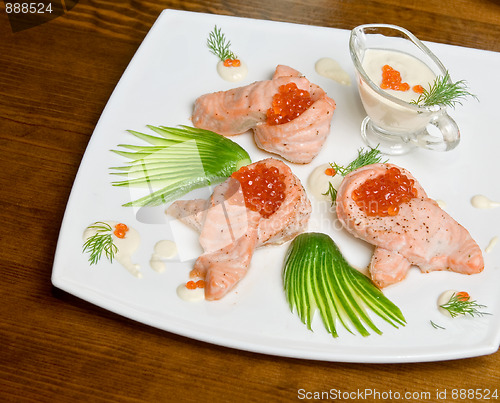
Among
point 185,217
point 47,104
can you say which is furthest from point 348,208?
point 47,104

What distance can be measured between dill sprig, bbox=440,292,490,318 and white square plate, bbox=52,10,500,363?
3 centimetres

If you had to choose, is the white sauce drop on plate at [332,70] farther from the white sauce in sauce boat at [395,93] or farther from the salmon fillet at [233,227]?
the salmon fillet at [233,227]

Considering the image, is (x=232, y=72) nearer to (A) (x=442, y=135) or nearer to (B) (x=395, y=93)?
(B) (x=395, y=93)

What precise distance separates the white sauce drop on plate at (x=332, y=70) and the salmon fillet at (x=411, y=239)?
35.8 inches

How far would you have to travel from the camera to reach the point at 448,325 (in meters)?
2.85

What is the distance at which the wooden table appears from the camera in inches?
111

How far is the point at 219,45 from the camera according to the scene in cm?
381

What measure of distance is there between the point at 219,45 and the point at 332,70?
27.7 inches

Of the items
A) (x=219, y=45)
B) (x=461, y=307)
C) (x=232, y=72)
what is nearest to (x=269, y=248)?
(x=461, y=307)

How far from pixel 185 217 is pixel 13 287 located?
917mm

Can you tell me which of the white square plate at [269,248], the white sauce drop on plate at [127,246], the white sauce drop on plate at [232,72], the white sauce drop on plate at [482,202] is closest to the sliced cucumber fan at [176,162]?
the white square plate at [269,248]

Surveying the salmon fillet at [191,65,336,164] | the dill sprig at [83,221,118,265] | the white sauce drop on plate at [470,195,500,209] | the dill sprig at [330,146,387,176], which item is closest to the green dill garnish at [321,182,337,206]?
the dill sprig at [330,146,387,176]

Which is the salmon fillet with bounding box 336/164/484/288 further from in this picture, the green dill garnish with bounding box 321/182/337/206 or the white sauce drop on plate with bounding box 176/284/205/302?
the white sauce drop on plate with bounding box 176/284/205/302

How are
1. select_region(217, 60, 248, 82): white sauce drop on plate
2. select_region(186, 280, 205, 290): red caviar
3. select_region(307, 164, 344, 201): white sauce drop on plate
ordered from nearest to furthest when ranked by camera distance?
1. select_region(186, 280, 205, 290): red caviar
2. select_region(307, 164, 344, 201): white sauce drop on plate
3. select_region(217, 60, 248, 82): white sauce drop on plate
